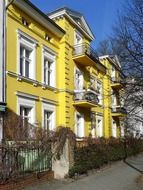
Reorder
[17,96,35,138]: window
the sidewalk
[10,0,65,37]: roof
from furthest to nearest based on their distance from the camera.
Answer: [10,0,65,37]: roof → [17,96,35,138]: window → the sidewalk

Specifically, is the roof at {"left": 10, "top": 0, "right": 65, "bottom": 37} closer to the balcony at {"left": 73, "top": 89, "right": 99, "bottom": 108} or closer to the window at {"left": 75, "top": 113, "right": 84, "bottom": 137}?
the balcony at {"left": 73, "top": 89, "right": 99, "bottom": 108}

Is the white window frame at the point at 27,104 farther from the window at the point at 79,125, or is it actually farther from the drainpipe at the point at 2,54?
the window at the point at 79,125

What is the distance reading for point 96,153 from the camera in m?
22.1

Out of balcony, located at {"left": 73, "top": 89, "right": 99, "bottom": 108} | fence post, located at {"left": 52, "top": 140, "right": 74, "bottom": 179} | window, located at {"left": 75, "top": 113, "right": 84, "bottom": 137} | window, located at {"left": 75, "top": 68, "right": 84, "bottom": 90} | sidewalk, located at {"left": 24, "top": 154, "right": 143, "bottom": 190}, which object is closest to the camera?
sidewalk, located at {"left": 24, "top": 154, "right": 143, "bottom": 190}

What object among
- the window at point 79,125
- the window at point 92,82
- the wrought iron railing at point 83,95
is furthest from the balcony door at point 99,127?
the wrought iron railing at point 83,95

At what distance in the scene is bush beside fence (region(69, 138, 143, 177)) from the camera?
18.7 m

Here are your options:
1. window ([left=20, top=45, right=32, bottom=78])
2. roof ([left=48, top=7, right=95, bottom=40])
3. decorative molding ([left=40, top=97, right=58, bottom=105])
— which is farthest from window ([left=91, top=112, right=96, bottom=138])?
window ([left=20, top=45, right=32, bottom=78])

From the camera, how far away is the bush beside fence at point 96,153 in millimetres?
18655

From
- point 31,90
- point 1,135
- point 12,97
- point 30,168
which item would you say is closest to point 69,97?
point 31,90

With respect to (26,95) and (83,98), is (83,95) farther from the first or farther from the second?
(26,95)

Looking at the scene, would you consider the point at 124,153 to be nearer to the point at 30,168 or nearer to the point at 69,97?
the point at 69,97

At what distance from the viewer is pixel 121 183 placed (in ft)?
55.5

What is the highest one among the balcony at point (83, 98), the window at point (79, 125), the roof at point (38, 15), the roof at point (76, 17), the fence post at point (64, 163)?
the roof at point (76, 17)

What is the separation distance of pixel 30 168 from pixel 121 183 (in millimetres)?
4525
